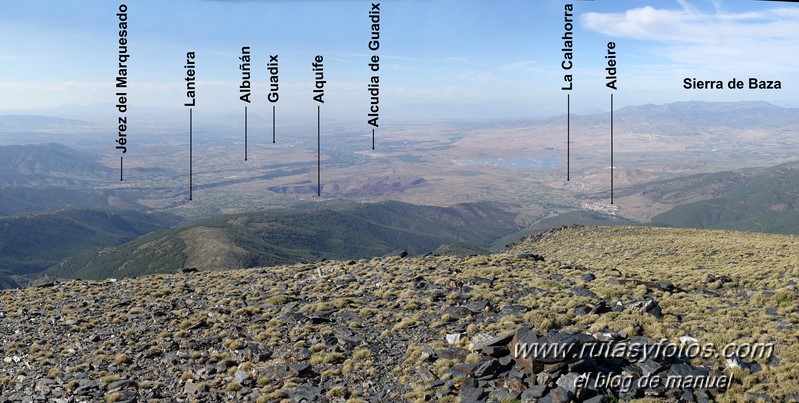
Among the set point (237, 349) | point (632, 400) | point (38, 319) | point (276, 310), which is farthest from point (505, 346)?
point (38, 319)

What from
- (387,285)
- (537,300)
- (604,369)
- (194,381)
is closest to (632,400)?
(604,369)

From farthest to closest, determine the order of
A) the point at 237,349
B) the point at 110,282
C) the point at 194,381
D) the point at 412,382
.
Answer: the point at 110,282 → the point at 237,349 → the point at 194,381 → the point at 412,382

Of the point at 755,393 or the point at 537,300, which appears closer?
the point at 755,393

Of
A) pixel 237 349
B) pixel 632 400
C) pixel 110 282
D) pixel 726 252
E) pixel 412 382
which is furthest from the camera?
pixel 726 252

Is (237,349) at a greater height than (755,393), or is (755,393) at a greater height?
(755,393)

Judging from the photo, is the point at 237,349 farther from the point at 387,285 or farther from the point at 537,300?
the point at 537,300

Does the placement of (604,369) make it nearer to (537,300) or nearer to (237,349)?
(537,300)
